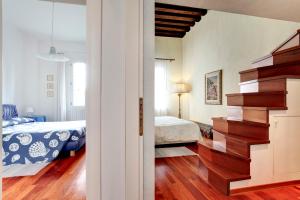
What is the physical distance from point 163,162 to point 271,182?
143 cm

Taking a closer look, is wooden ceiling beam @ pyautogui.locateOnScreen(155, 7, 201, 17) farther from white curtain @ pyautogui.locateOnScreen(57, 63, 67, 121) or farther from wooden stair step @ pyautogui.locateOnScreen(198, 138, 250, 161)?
wooden stair step @ pyautogui.locateOnScreen(198, 138, 250, 161)

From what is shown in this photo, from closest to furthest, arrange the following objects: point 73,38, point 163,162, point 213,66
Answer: point 163,162 → point 213,66 → point 73,38

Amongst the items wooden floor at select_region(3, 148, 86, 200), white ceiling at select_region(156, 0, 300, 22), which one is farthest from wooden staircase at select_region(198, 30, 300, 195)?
wooden floor at select_region(3, 148, 86, 200)

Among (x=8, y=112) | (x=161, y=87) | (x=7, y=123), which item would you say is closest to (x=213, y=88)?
(x=161, y=87)

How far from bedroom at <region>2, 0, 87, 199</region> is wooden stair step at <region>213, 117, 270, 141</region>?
74.6 inches

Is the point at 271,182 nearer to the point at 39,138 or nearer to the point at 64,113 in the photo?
the point at 39,138

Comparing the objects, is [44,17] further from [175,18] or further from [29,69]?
[175,18]

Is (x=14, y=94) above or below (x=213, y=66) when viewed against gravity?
below

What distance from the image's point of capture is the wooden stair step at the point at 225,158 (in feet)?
6.13

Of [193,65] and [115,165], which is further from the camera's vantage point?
[193,65]

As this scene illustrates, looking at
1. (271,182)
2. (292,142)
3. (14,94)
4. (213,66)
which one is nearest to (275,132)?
(292,142)

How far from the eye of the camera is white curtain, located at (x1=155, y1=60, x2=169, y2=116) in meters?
5.57

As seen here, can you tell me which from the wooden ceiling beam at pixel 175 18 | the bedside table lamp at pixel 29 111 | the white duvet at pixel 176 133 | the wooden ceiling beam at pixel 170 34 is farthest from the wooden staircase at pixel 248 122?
the bedside table lamp at pixel 29 111

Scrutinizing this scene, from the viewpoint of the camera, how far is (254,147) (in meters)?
1.84
